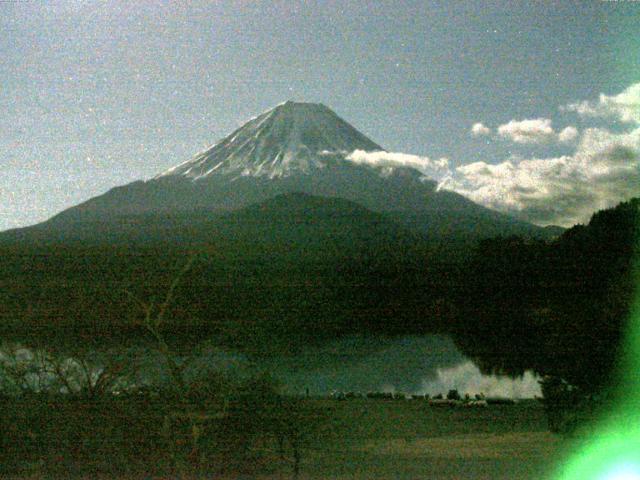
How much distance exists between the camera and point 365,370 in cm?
467

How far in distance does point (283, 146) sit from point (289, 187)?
5.25 metres

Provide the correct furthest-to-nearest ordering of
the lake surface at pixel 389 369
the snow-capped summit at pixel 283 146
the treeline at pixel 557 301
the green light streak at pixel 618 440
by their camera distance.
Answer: the snow-capped summit at pixel 283 146 → the lake surface at pixel 389 369 → the treeline at pixel 557 301 → the green light streak at pixel 618 440

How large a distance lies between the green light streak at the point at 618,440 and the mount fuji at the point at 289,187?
2595 millimetres

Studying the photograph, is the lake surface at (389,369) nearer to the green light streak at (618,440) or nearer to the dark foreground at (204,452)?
the dark foreground at (204,452)

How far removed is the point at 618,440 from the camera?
7.07 feet

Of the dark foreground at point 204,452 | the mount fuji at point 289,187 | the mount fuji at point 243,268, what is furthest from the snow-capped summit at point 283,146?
the dark foreground at point 204,452

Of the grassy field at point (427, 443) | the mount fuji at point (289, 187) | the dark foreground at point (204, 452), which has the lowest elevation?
the grassy field at point (427, 443)

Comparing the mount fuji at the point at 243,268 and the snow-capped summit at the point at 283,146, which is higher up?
the snow-capped summit at the point at 283,146

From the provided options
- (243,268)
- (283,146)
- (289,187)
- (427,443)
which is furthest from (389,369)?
(283,146)

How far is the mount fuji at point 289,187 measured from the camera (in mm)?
6855

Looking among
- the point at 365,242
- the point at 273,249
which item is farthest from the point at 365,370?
the point at 365,242

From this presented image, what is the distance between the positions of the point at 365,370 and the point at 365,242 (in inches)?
65.6

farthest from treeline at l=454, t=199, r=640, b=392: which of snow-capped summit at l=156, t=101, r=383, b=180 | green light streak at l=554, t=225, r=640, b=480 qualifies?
snow-capped summit at l=156, t=101, r=383, b=180

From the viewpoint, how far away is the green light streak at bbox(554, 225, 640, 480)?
2043mm
